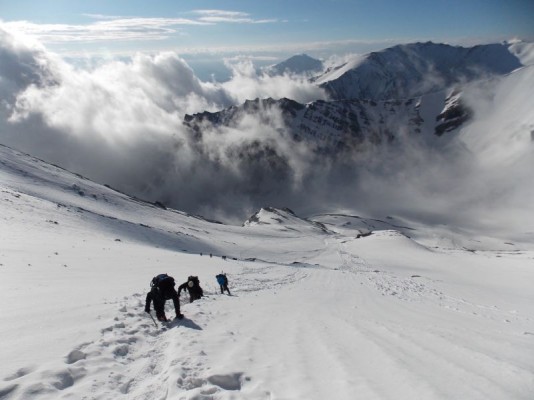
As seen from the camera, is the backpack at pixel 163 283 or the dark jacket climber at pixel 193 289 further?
the dark jacket climber at pixel 193 289

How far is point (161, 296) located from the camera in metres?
12.8

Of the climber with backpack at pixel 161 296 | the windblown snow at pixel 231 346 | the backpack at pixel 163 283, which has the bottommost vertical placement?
the windblown snow at pixel 231 346

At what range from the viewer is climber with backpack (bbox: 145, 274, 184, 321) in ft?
41.0

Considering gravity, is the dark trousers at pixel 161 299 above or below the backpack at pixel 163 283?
below

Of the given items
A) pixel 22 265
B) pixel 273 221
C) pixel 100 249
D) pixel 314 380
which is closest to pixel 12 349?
pixel 314 380

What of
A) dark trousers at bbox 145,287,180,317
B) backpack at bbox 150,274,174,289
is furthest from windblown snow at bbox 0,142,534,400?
backpack at bbox 150,274,174,289

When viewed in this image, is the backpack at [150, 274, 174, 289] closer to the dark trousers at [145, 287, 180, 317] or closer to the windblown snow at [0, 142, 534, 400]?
the dark trousers at [145, 287, 180, 317]

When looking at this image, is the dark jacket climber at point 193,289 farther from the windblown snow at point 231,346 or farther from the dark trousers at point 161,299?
the dark trousers at point 161,299

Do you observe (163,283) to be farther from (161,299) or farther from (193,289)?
(193,289)

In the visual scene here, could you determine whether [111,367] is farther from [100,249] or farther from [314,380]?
[100,249]

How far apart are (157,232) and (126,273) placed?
4013 centimetres

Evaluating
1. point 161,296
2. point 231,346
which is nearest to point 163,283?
point 161,296

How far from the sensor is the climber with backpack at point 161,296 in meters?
12.5

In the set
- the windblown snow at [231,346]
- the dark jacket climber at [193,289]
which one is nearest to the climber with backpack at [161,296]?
the windblown snow at [231,346]
